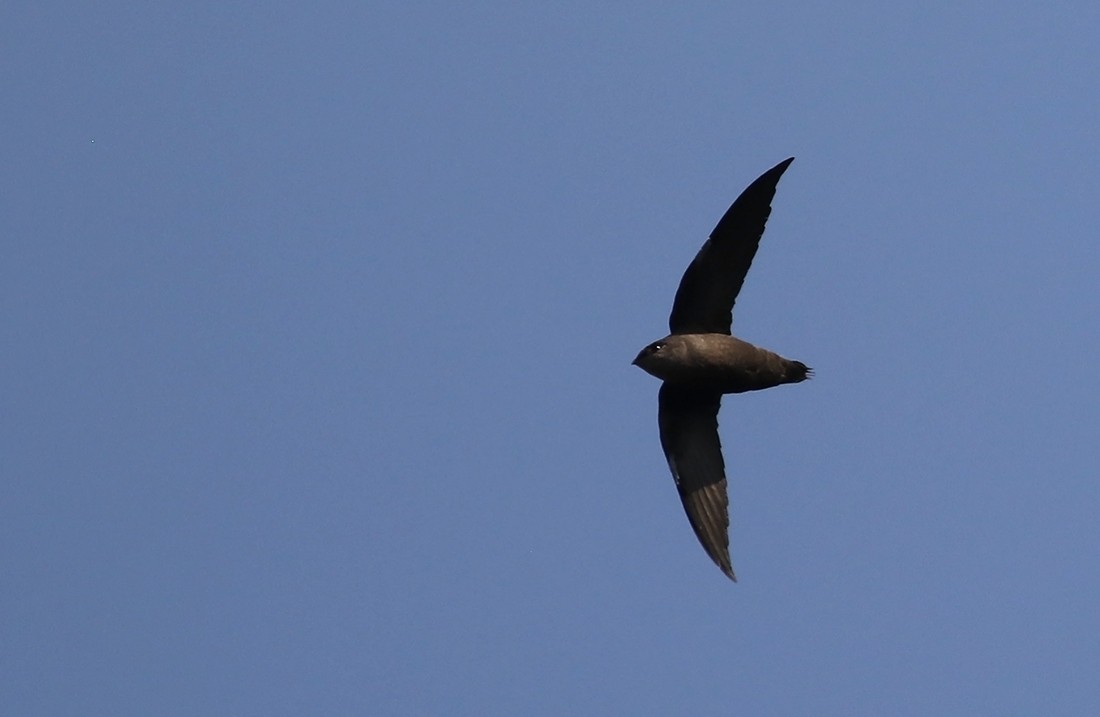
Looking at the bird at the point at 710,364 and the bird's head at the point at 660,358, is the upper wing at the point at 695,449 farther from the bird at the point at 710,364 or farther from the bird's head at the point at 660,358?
the bird's head at the point at 660,358

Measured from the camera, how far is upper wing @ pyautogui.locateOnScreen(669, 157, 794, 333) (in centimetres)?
1838

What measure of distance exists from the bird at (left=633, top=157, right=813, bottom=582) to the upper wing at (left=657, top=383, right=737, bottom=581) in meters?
0.01

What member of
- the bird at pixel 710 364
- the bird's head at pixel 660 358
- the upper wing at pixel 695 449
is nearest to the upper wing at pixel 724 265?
the bird at pixel 710 364

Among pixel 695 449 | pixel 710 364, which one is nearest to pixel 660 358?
pixel 710 364

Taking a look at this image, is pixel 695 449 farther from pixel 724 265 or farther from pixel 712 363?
pixel 724 265

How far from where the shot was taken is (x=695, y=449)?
18672 mm

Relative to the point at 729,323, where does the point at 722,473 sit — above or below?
below

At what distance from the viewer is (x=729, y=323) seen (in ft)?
61.1

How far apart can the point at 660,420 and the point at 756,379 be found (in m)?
1.16

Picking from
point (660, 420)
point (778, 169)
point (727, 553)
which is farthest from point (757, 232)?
point (727, 553)

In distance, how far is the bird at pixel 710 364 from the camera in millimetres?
18250

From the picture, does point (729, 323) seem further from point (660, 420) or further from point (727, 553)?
point (727, 553)

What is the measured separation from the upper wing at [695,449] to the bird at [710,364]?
0.01 meters

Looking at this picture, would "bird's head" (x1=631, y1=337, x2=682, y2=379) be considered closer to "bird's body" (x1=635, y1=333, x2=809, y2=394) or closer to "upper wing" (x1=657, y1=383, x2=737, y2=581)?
"bird's body" (x1=635, y1=333, x2=809, y2=394)
